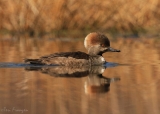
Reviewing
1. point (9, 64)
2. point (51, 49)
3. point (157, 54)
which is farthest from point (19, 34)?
point (9, 64)

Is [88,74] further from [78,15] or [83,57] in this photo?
[78,15]

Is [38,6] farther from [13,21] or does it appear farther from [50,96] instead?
[50,96]

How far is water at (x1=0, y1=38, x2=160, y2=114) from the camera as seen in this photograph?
22.7 ft

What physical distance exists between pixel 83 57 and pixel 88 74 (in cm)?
148

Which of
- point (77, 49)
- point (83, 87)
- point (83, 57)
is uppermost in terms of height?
point (77, 49)

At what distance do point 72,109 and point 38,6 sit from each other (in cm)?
1278

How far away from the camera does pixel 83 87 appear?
862 centimetres

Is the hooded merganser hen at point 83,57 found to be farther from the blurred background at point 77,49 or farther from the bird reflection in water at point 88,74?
the blurred background at point 77,49

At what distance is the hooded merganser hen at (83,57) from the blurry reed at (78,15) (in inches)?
279

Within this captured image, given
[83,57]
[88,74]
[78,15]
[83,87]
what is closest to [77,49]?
[83,57]

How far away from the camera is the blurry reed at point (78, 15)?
19.4m

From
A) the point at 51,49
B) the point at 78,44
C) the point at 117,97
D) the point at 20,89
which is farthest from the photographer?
the point at 78,44

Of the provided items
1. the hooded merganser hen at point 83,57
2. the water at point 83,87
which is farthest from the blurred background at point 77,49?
the hooded merganser hen at point 83,57

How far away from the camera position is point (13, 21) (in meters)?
19.5
